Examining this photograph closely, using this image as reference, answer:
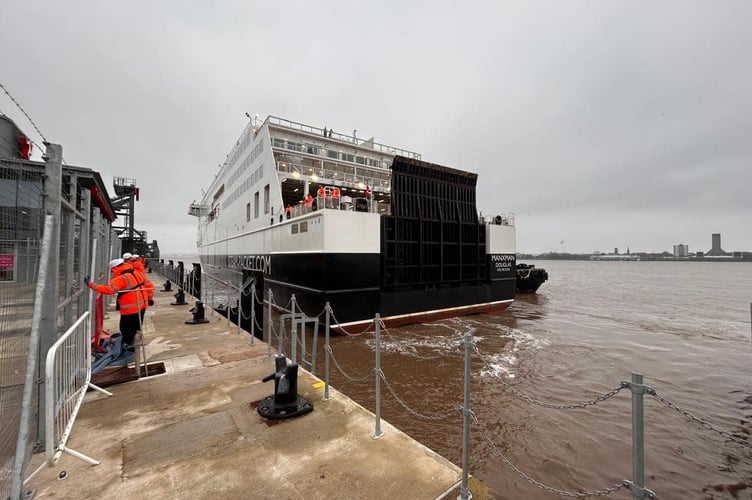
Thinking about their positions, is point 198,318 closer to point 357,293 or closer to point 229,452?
point 357,293

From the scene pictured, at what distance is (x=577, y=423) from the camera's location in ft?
17.9

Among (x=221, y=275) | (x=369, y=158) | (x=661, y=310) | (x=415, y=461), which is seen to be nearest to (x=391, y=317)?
(x=415, y=461)

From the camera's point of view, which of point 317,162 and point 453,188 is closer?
point 453,188

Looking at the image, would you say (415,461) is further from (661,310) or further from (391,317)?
(661,310)

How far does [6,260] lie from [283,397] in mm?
2859

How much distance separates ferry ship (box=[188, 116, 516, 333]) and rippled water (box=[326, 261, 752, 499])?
1299 millimetres

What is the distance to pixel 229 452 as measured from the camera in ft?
10.1

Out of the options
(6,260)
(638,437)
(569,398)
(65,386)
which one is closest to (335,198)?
(65,386)

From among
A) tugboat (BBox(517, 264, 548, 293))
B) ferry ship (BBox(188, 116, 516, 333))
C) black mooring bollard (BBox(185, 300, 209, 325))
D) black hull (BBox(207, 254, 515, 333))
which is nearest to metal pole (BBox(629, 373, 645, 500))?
ferry ship (BBox(188, 116, 516, 333))

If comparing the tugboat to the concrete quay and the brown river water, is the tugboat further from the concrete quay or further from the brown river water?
the concrete quay

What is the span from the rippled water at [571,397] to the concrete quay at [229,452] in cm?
66

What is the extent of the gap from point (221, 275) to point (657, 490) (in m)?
30.0

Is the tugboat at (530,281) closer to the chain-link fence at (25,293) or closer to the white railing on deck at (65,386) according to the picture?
the white railing on deck at (65,386)

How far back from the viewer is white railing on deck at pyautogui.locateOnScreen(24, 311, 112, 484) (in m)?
2.68
